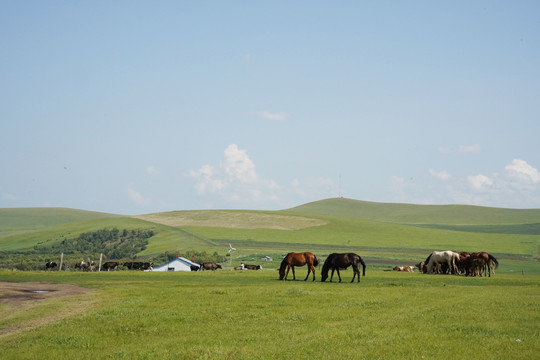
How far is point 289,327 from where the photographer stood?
60.5 feet

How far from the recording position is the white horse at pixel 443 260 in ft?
163

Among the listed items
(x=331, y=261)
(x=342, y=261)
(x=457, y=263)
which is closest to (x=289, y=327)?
(x=342, y=261)

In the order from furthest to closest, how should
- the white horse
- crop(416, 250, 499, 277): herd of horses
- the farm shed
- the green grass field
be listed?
the farm shed → the white horse → crop(416, 250, 499, 277): herd of horses → the green grass field

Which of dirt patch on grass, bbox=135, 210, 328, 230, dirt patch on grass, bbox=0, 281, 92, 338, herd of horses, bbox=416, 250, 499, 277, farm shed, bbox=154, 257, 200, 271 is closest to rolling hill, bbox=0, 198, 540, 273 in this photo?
dirt patch on grass, bbox=135, 210, 328, 230

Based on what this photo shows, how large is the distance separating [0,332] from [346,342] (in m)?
13.8

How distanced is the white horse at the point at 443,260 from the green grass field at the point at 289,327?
2278cm

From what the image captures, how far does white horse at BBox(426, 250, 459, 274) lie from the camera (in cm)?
4953

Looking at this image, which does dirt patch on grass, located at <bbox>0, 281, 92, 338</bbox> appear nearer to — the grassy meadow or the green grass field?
the grassy meadow

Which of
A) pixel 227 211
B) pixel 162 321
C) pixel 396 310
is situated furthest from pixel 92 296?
pixel 227 211

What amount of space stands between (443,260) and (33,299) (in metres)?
35.2

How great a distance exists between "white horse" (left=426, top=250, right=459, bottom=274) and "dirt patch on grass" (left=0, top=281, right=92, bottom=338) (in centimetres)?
3118

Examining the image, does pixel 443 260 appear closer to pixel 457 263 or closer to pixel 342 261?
pixel 457 263

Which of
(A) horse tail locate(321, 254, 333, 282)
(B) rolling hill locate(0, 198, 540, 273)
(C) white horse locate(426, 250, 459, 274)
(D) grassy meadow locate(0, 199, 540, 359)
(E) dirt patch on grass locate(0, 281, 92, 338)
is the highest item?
(B) rolling hill locate(0, 198, 540, 273)

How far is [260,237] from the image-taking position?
138500 millimetres
